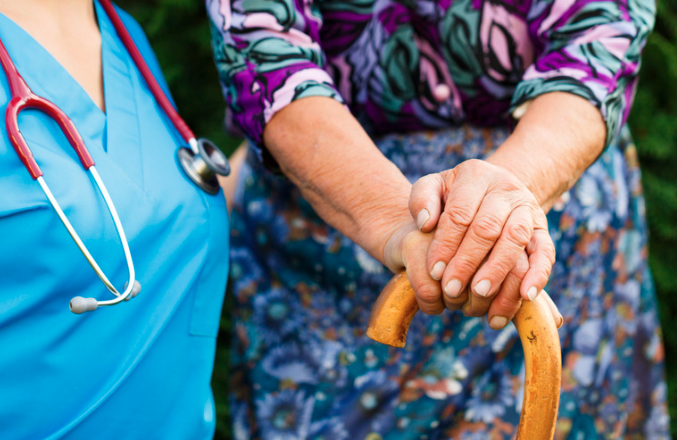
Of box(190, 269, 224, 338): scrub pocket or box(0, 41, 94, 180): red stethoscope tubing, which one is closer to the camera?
box(0, 41, 94, 180): red stethoscope tubing

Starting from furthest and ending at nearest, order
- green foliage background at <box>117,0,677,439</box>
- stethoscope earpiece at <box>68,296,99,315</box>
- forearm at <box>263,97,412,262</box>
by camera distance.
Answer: green foliage background at <box>117,0,677,439</box> → forearm at <box>263,97,412,262</box> → stethoscope earpiece at <box>68,296,99,315</box>

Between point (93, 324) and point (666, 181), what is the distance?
179 cm

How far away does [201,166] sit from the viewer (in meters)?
0.85

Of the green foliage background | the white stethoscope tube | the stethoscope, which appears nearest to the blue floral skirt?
the stethoscope

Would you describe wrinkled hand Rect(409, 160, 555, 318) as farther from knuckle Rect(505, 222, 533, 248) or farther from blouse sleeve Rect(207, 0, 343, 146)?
blouse sleeve Rect(207, 0, 343, 146)

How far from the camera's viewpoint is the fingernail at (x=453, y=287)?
0.64 metres

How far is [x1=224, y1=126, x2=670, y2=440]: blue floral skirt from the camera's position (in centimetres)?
101

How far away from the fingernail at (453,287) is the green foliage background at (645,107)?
1.34m

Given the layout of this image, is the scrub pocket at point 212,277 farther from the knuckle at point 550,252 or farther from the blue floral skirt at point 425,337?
the knuckle at point 550,252

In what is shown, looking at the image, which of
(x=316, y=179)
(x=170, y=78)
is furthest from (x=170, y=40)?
(x=316, y=179)

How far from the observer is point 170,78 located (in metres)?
1.84

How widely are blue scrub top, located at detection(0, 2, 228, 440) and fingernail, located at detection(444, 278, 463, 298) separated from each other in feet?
1.10

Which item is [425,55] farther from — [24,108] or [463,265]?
[24,108]

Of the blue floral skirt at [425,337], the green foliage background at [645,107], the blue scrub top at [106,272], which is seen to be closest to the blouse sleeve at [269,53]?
the blue scrub top at [106,272]
